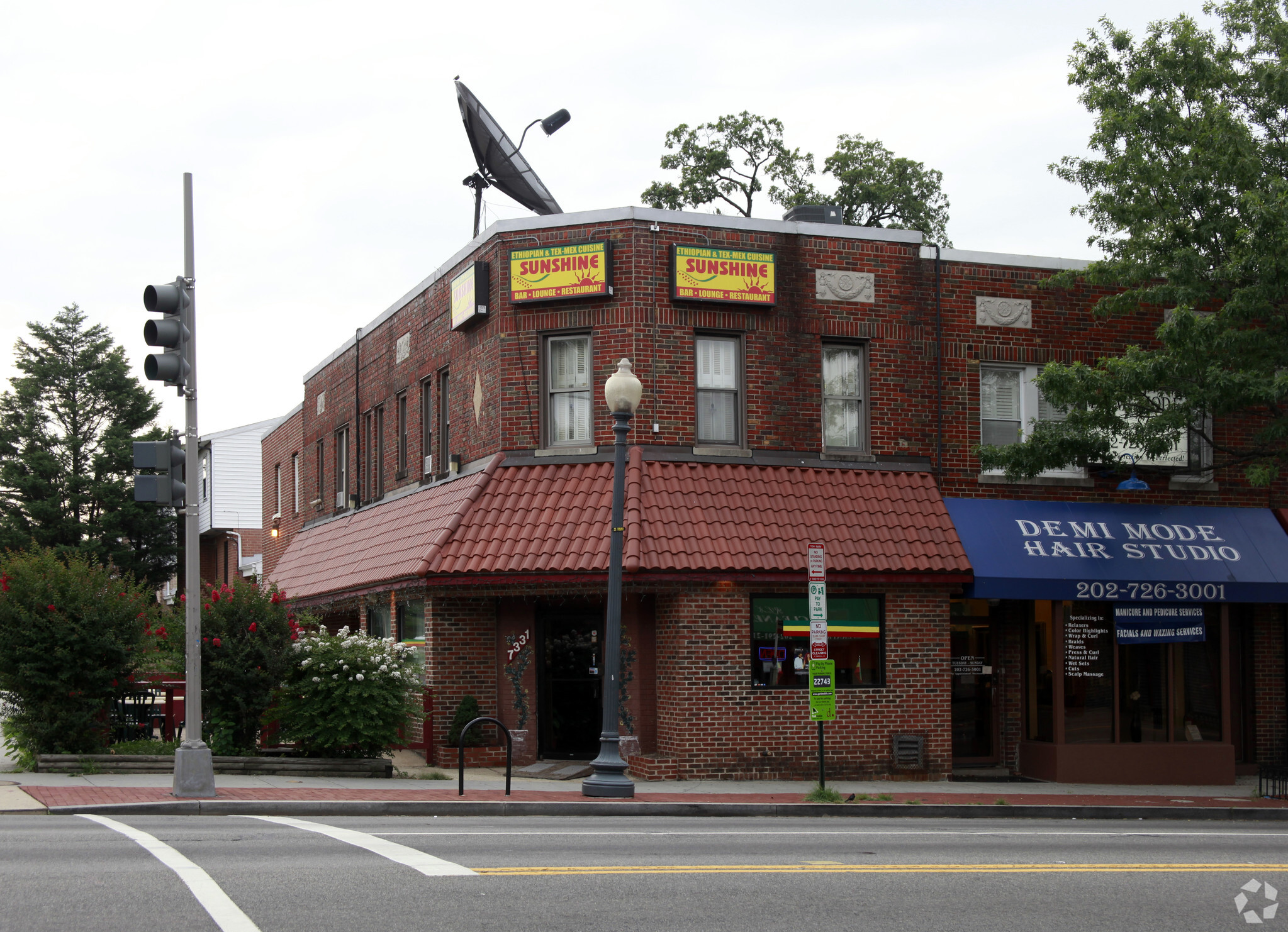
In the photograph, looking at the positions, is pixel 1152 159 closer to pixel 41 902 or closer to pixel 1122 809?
pixel 1122 809

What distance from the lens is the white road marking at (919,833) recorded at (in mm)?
11922

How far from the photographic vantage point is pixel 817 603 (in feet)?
52.9

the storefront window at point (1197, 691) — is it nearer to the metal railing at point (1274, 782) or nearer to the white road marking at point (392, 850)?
the metal railing at point (1274, 782)

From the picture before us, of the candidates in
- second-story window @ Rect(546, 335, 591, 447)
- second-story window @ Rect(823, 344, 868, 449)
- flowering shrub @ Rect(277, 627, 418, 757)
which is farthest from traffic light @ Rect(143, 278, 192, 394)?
second-story window @ Rect(823, 344, 868, 449)

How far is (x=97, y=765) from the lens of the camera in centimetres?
1612

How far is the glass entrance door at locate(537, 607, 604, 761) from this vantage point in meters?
19.2

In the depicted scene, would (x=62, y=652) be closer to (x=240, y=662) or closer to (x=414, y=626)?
(x=240, y=662)

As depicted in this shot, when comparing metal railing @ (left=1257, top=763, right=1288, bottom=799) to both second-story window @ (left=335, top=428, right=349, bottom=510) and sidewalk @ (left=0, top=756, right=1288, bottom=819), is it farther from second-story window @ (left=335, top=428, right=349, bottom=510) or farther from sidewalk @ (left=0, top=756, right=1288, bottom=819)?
second-story window @ (left=335, top=428, right=349, bottom=510)

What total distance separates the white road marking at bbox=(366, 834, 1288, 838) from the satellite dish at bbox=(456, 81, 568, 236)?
12.9m

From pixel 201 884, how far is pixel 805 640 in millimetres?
11307

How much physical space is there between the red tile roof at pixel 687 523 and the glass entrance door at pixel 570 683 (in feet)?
5.78

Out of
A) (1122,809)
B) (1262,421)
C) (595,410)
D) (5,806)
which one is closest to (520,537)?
(595,410)

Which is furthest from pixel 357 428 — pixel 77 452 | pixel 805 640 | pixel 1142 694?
pixel 77 452

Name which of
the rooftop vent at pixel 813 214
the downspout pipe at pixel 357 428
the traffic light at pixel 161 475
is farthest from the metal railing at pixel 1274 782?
the downspout pipe at pixel 357 428
